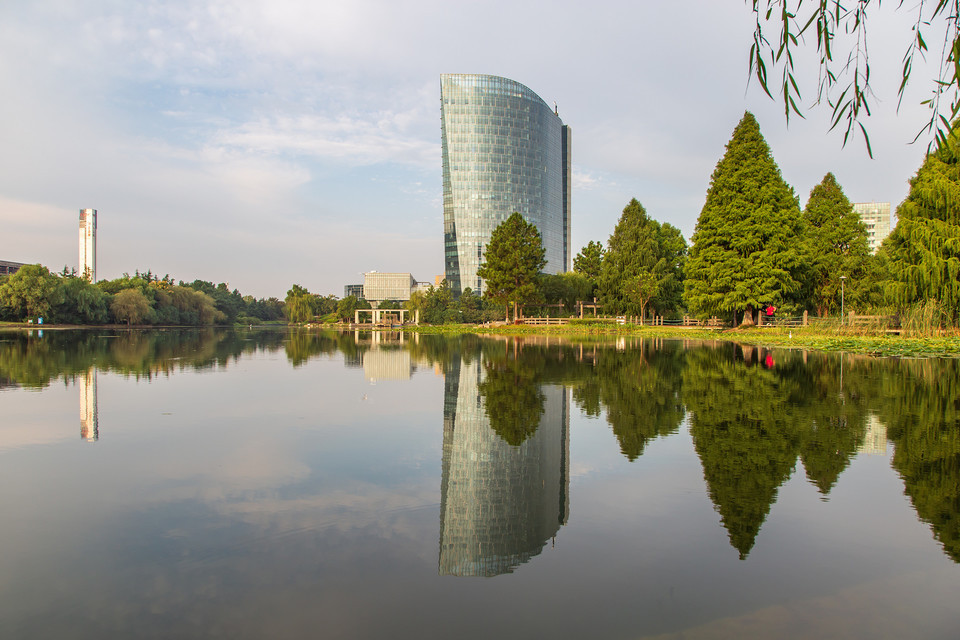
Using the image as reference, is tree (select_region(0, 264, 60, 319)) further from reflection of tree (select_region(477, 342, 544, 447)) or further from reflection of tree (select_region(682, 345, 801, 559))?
reflection of tree (select_region(682, 345, 801, 559))

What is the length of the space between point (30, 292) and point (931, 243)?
7846cm

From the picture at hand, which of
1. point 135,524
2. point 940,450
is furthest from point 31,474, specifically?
point 940,450

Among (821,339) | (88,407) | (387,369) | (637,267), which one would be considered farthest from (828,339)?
(88,407)

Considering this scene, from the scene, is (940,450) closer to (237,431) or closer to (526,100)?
(237,431)

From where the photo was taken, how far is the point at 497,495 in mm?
5379

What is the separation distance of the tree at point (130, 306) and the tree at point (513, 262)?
4697 centimetres

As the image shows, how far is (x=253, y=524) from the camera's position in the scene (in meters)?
4.50

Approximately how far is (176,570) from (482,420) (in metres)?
5.72

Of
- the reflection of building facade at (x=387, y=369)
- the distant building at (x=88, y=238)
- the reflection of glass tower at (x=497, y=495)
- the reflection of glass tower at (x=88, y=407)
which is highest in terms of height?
the distant building at (x=88, y=238)

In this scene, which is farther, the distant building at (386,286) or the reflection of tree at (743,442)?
the distant building at (386,286)

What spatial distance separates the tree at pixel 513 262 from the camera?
2389 inches

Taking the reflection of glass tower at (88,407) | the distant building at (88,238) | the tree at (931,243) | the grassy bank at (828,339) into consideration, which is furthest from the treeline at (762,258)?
the distant building at (88,238)

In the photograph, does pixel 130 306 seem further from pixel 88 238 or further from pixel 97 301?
pixel 88 238

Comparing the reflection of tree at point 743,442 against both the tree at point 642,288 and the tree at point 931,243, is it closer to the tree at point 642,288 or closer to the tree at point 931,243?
the tree at point 931,243
